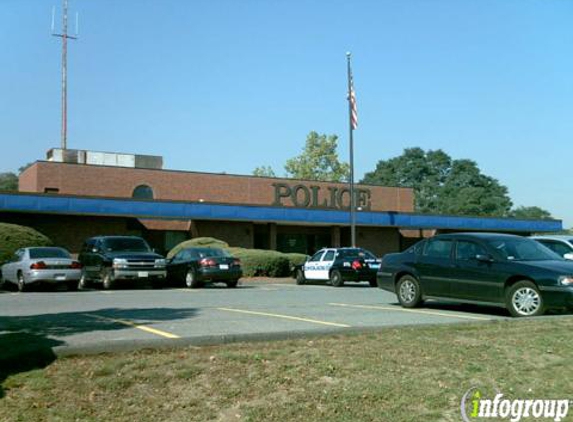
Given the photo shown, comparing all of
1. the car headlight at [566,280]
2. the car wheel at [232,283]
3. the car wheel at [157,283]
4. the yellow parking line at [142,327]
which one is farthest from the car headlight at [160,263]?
the car headlight at [566,280]

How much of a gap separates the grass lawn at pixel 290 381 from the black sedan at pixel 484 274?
397 cm

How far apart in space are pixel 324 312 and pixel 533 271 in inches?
147

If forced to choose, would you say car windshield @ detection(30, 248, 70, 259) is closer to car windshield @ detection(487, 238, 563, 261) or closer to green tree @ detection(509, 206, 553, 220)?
car windshield @ detection(487, 238, 563, 261)

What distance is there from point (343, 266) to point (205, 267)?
5.19 metres

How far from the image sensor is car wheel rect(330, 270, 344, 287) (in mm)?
25561

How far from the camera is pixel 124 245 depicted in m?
24.2

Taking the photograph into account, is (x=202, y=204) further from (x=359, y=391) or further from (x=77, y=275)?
(x=359, y=391)

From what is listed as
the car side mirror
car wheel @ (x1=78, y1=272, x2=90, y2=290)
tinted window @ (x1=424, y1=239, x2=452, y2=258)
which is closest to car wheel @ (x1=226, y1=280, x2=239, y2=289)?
car wheel @ (x1=78, y1=272, x2=90, y2=290)

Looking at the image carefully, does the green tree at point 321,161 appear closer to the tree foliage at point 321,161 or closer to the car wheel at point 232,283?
the tree foliage at point 321,161

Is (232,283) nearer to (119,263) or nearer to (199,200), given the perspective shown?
(119,263)

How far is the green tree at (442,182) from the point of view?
334 feet

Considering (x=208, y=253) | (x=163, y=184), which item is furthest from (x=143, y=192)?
(x=208, y=253)

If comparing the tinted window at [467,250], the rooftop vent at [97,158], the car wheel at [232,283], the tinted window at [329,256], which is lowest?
the car wheel at [232,283]
